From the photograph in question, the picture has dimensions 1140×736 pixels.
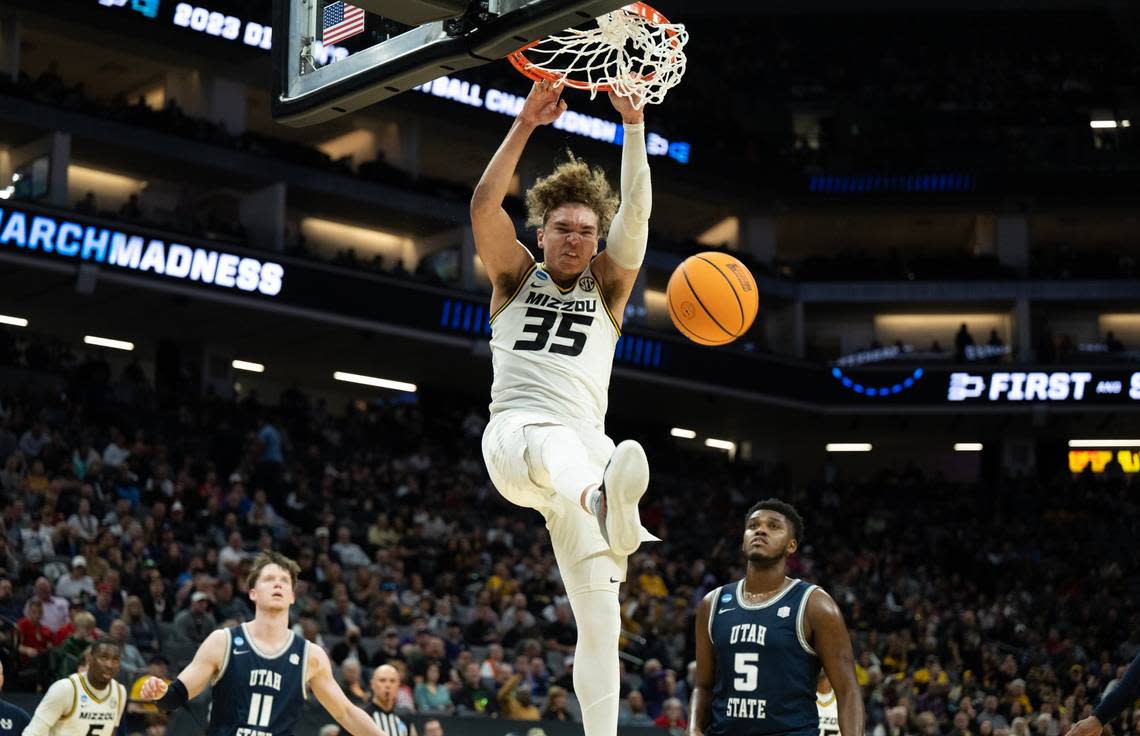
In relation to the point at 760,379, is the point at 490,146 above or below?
above

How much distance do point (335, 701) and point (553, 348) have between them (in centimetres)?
258

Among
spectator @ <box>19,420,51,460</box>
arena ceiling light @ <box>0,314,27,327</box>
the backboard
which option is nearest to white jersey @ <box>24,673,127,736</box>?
the backboard

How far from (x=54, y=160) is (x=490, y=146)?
36.7ft

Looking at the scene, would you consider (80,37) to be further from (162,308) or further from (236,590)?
(236,590)

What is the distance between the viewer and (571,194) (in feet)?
22.7

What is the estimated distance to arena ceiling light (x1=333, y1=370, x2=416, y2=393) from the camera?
34.4m

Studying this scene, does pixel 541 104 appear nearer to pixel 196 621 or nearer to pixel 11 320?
pixel 196 621

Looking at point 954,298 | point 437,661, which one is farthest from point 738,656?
point 954,298

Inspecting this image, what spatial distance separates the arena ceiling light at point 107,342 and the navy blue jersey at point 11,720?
72.8 ft

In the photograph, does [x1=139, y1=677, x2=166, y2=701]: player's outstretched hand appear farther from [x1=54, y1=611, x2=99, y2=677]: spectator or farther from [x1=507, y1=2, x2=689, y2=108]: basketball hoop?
[x1=54, y1=611, x2=99, y2=677]: spectator

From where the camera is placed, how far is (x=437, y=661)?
16.4m

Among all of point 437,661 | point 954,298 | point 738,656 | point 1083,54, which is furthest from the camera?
point 1083,54

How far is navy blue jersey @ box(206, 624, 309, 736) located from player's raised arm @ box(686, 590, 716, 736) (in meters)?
2.36

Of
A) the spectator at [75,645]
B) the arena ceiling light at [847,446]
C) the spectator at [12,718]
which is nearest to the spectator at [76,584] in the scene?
the spectator at [75,645]
